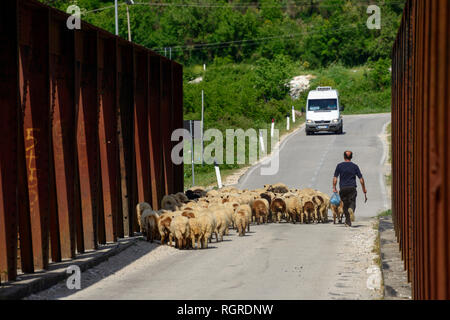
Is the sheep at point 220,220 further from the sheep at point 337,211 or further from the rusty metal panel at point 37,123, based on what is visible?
the rusty metal panel at point 37,123

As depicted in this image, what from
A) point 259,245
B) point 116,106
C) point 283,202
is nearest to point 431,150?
point 259,245

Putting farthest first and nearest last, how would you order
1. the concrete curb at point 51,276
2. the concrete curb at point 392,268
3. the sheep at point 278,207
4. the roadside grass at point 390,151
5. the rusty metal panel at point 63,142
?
the roadside grass at point 390,151
the sheep at point 278,207
the rusty metal panel at point 63,142
the concrete curb at point 392,268
the concrete curb at point 51,276

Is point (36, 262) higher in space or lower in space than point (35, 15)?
lower

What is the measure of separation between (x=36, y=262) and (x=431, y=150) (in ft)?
24.9

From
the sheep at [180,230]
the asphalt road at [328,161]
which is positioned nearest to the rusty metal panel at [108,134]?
the sheep at [180,230]

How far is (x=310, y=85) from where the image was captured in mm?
73125

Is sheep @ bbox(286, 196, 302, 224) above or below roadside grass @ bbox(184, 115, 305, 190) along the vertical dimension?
above

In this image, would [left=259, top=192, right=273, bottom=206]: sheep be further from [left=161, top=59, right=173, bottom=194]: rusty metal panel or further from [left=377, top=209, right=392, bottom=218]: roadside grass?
[left=377, top=209, right=392, bottom=218]: roadside grass

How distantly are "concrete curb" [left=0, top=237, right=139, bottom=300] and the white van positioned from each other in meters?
30.7

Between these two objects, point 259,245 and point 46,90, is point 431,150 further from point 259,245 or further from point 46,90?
point 259,245

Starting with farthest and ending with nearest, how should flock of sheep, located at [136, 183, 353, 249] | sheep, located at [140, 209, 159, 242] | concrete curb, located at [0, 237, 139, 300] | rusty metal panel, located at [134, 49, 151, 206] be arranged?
1. rusty metal panel, located at [134, 49, 151, 206]
2. sheep, located at [140, 209, 159, 242]
3. flock of sheep, located at [136, 183, 353, 249]
4. concrete curb, located at [0, 237, 139, 300]

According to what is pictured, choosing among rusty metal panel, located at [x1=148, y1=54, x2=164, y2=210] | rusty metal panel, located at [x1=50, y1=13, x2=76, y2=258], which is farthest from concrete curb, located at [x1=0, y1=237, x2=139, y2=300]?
rusty metal panel, located at [x1=148, y1=54, x2=164, y2=210]

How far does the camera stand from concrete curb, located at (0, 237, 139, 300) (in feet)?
32.7

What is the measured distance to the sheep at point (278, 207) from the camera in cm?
2039
